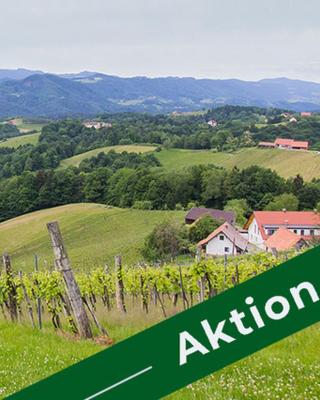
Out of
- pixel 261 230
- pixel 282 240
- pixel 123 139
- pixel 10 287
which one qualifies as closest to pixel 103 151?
pixel 123 139

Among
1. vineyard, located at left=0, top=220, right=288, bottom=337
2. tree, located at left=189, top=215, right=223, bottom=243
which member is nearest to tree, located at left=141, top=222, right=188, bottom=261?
tree, located at left=189, top=215, right=223, bottom=243

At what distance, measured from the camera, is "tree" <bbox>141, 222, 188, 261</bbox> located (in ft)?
206

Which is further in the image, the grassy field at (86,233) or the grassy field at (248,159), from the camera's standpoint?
the grassy field at (248,159)

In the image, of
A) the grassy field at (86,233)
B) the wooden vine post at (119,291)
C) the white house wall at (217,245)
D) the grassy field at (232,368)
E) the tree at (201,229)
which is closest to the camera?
the grassy field at (232,368)

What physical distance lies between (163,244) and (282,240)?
15.2m

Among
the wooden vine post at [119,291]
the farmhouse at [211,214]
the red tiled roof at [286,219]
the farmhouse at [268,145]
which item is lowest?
the farmhouse at [211,214]

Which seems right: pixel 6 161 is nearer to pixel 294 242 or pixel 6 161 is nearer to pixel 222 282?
pixel 294 242

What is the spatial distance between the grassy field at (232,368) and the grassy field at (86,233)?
5148cm

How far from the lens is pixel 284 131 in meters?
165

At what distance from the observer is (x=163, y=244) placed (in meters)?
64.1

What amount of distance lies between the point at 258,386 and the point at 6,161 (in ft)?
508

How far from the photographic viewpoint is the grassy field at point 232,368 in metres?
4.57

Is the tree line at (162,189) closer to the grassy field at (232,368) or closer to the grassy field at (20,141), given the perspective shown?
the grassy field at (20,141)

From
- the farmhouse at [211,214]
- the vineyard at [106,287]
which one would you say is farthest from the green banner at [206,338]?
the farmhouse at [211,214]
